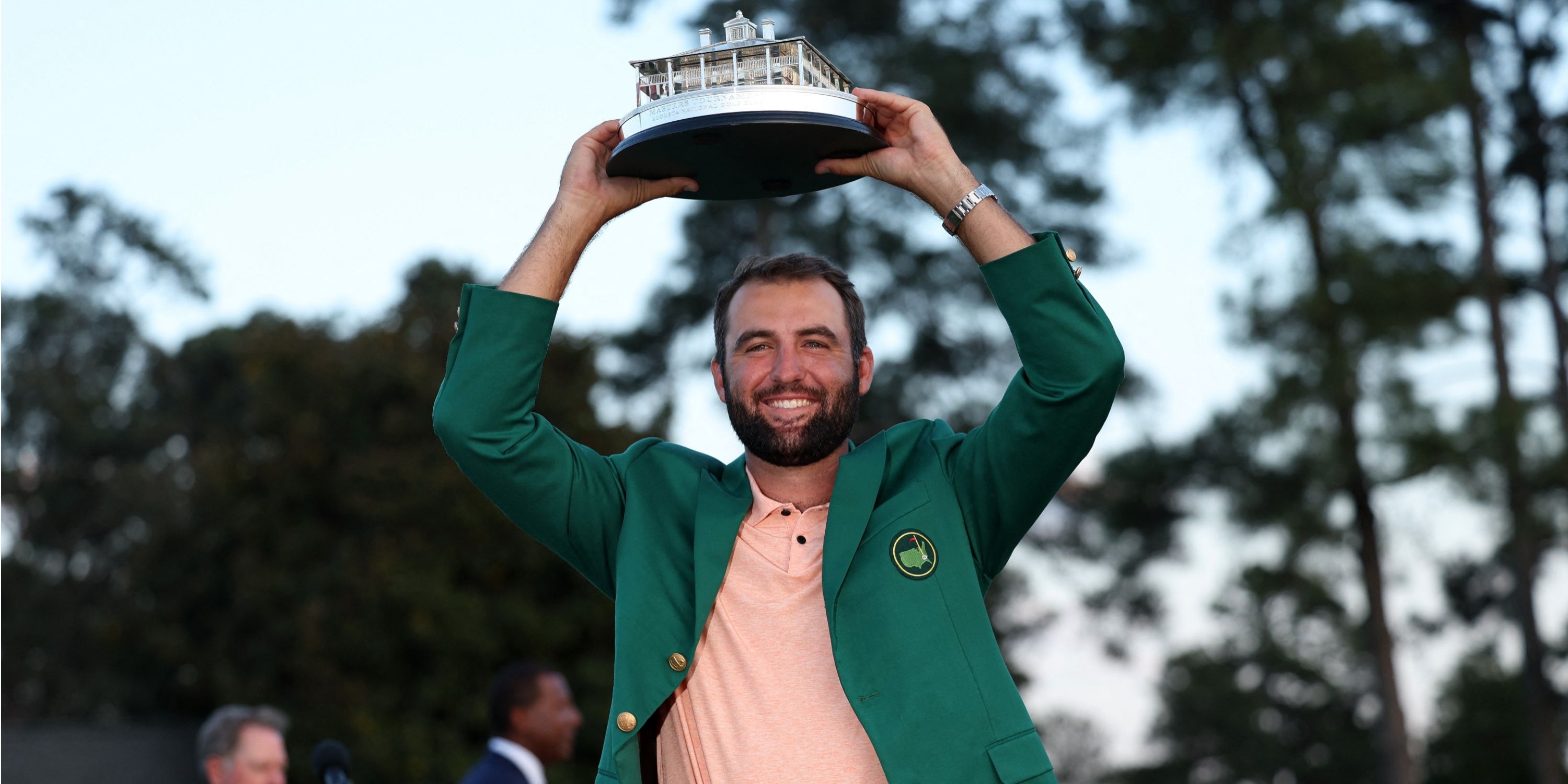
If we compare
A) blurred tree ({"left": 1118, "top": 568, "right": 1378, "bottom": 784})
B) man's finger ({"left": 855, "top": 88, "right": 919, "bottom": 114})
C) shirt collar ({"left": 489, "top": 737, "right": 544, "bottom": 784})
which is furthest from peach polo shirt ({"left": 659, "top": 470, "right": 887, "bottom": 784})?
blurred tree ({"left": 1118, "top": 568, "right": 1378, "bottom": 784})

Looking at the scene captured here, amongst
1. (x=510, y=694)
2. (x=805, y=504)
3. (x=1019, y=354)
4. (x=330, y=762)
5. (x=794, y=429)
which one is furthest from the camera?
(x=510, y=694)

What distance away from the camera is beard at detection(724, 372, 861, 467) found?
2.97m

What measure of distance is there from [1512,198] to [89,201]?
25.6 meters

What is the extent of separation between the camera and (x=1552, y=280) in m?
19.1

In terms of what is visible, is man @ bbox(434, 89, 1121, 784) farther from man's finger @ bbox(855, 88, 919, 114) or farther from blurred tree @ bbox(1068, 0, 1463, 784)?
blurred tree @ bbox(1068, 0, 1463, 784)

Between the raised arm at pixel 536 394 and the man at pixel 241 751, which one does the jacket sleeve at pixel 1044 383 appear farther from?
the man at pixel 241 751

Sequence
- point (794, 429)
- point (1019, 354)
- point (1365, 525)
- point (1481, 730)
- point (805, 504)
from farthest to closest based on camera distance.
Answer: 1. point (1481, 730)
2. point (1365, 525)
3. point (805, 504)
4. point (794, 429)
5. point (1019, 354)

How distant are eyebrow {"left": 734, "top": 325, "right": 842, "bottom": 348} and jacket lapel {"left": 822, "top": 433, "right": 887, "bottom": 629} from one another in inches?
8.9

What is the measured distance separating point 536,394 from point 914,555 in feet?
2.59

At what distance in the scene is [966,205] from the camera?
2895 millimetres

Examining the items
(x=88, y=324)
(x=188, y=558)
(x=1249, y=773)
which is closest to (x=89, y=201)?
(x=88, y=324)

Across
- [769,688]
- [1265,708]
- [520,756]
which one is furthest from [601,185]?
[1265,708]

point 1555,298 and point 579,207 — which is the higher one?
point 1555,298

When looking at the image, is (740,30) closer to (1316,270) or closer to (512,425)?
(512,425)
